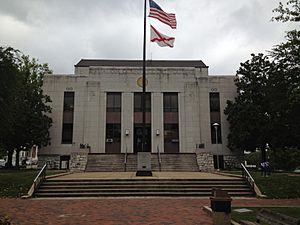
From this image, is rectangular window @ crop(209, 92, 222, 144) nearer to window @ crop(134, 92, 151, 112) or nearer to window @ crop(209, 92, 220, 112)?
window @ crop(209, 92, 220, 112)

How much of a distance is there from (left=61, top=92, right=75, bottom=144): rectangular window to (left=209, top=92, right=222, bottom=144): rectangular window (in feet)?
53.3

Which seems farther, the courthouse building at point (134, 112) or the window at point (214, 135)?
the window at point (214, 135)

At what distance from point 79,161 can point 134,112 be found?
29.3 ft

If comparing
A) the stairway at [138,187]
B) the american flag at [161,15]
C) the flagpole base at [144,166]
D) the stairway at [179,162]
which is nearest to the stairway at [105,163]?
the stairway at [179,162]

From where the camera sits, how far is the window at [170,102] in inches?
1313

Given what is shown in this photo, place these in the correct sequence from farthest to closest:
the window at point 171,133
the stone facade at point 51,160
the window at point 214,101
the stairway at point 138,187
Result: the window at point 214,101 < the window at point 171,133 < the stone facade at point 51,160 < the stairway at point 138,187

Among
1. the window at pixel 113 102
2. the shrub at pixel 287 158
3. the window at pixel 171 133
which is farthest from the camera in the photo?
the shrub at pixel 287 158

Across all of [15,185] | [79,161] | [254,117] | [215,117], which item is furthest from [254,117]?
[15,185]

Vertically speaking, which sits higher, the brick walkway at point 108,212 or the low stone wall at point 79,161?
the low stone wall at point 79,161

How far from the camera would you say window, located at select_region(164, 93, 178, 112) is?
33.3 m

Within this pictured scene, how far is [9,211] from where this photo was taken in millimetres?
10164

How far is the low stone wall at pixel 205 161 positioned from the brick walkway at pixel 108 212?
1464 centimetres

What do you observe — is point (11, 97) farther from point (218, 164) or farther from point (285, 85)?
point (218, 164)

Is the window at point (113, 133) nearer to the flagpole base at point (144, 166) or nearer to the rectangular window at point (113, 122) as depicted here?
the rectangular window at point (113, 122)
